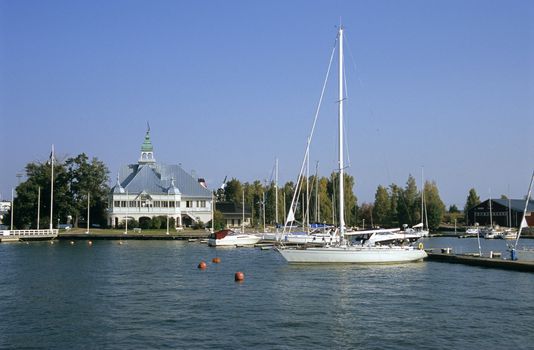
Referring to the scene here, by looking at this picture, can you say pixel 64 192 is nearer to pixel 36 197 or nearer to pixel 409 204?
pixel 36 197

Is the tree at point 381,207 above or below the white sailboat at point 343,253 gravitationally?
above

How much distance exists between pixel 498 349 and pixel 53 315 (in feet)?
67.5

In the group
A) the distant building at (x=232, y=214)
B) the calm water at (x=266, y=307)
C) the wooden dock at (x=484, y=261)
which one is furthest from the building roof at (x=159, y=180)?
the wooden dock at (x=484, y=261)

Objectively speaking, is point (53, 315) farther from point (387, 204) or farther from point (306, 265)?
point (387, 204)

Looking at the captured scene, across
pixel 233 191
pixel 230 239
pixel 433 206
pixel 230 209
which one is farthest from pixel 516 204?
pixel 230 239

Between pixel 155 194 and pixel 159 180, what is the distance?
19.1 ft

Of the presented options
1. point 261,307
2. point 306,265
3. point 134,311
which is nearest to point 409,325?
point 261,307

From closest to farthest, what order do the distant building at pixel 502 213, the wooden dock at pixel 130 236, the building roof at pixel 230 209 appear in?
the wooden dock at pixel 130 236 → the building roof at pixel 230 209 → the distant building at pixel 502 213

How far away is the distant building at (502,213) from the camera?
445 ft

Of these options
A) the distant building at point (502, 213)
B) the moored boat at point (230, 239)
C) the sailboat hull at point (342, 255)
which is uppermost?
the distant building at point (502, 213)

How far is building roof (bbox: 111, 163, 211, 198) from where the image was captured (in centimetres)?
11581

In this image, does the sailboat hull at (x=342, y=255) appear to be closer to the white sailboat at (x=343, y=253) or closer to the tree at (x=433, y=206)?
the white sailboat at (x=343, y=253)

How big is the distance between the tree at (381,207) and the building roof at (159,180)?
178 ft

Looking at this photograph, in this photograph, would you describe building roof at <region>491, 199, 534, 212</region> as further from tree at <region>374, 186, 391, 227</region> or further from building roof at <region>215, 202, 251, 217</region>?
building roof at <region>215, 202, 251, 217</region>
